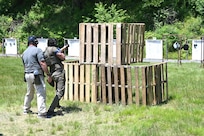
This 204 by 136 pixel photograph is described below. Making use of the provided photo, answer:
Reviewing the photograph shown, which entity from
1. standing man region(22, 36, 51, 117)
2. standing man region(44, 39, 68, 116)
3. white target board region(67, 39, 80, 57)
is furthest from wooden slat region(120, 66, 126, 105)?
white target board region(67, 39, 80, 57)

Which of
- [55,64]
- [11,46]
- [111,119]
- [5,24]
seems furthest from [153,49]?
[5,24]

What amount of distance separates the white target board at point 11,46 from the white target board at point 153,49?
373 inches

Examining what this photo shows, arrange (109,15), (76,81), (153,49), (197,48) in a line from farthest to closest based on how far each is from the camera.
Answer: (109,15) < (153,49) < (197,48) < (76,81)

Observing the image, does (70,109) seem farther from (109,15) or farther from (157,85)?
(109,15)

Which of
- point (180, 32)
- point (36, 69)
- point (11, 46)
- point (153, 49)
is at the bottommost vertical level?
point (36, 69)

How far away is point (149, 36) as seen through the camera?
29.9m

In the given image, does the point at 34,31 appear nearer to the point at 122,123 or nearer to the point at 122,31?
the point at 122,31

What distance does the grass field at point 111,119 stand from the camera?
847 centimetres

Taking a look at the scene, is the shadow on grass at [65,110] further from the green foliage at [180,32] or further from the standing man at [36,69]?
the green foliage at [180,32]

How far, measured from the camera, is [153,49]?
2409 centimetres

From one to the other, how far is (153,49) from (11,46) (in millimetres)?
10425

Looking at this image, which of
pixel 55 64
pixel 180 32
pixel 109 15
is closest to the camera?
pixel 55 64

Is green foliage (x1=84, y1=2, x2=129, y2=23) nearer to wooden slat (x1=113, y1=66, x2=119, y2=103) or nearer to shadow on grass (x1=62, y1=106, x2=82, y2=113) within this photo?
wooden slat (x1=113, y1=66, x2=119, y2=103)

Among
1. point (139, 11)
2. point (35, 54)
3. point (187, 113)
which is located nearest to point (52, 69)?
point (35, 54)
